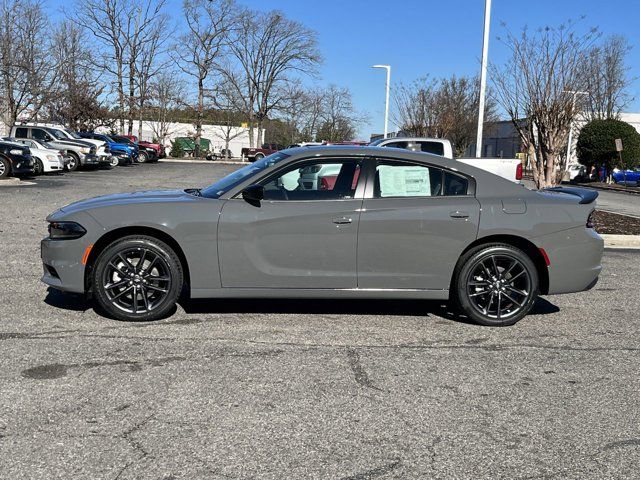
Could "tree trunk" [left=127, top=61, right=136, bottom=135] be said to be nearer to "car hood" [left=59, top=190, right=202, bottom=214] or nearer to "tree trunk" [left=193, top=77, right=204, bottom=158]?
"tree trunk" [left=193, top=77, right=204, bottom=158]

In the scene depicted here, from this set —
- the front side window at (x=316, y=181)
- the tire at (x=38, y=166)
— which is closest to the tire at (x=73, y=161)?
the tire at (x=38, y=166)

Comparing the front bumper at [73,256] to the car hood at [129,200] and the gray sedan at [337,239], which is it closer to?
the gray sedan at [337,239]

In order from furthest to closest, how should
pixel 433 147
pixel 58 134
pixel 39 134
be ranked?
1. pixel 58 134
2. pixel 39 134
3. pixel 433 147

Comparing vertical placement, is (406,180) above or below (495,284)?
above

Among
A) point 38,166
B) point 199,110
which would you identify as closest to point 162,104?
point 199,110

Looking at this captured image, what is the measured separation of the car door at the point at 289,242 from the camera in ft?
18.3

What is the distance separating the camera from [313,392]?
4246 millimetres

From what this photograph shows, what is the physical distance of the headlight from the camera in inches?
219

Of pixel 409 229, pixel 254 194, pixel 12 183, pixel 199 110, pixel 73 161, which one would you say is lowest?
pixel 12 183

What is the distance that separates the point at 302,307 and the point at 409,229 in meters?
1.38

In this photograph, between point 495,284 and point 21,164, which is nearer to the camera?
point 495,284

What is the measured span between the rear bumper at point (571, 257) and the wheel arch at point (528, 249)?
0.19 ft

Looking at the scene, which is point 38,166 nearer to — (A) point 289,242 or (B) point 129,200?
(B) point 129,200

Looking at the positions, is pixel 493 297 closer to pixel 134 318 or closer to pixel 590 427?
pixel 590 427
